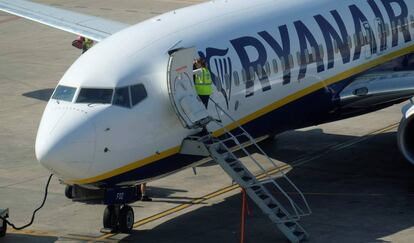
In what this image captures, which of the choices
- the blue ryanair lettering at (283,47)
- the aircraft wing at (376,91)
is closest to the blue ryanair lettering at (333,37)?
the aircraft wing at (376,91)

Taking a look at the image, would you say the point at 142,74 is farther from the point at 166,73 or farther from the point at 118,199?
the point at 118,199

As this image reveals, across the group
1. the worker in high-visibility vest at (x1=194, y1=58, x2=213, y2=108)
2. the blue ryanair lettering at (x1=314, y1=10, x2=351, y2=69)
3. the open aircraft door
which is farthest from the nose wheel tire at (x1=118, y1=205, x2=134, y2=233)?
the blue ryanair lettering at (x1=314, y1=10, x2=351, y2=69)

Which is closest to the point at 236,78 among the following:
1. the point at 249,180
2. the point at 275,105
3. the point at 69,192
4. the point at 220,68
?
the point at 220,68

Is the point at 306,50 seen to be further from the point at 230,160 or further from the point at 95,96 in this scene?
the point at 95,96

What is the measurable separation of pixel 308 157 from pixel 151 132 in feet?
29.5

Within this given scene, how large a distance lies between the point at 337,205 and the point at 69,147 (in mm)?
7716

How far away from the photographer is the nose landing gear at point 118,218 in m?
26.2

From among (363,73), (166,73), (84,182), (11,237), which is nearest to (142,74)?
(166,73)

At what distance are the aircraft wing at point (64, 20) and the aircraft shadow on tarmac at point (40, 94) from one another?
3273 millimetres

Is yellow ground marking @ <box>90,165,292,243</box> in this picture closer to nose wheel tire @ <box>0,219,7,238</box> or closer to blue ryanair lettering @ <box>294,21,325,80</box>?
nose wheel tire @ <box>0,219,7,238</box>

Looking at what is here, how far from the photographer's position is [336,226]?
26766 millimetres

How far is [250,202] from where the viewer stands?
2909cm

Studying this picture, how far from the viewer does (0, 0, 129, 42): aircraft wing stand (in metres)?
38.0

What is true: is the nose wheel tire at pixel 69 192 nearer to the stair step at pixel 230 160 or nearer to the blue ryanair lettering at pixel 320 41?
the stair step at pixel 230 160
